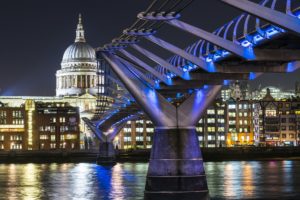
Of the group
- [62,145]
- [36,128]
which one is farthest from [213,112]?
[36,128]

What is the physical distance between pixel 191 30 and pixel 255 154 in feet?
372

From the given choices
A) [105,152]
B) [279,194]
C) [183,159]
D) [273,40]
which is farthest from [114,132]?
[273,40]

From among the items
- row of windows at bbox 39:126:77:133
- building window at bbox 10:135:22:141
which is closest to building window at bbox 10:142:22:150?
building window at bbox 10:135:22:141

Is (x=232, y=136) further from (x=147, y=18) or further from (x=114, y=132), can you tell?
(x=147, y=18)

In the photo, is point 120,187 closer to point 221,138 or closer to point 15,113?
point 15,113

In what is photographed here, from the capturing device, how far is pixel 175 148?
4681 cm

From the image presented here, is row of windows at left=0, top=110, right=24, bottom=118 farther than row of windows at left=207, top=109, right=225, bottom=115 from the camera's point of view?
No

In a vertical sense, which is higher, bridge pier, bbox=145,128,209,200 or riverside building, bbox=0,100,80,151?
riverside building, bbox=0,100,80,151

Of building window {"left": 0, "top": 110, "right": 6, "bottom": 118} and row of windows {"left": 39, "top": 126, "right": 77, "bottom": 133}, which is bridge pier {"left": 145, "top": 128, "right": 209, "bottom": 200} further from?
row of windows {"left": 39, "top": 126, "right": 77, "bottom": 133}

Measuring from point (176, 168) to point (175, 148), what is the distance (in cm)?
119

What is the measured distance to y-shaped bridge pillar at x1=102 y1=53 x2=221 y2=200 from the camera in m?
46.3

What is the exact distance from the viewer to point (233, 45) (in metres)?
33.2

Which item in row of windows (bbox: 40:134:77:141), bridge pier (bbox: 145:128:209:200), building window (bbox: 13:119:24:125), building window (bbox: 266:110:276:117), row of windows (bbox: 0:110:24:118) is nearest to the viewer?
bridge pier (bbox: 145:128:209:200)

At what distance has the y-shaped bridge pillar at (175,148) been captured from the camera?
152 feet
